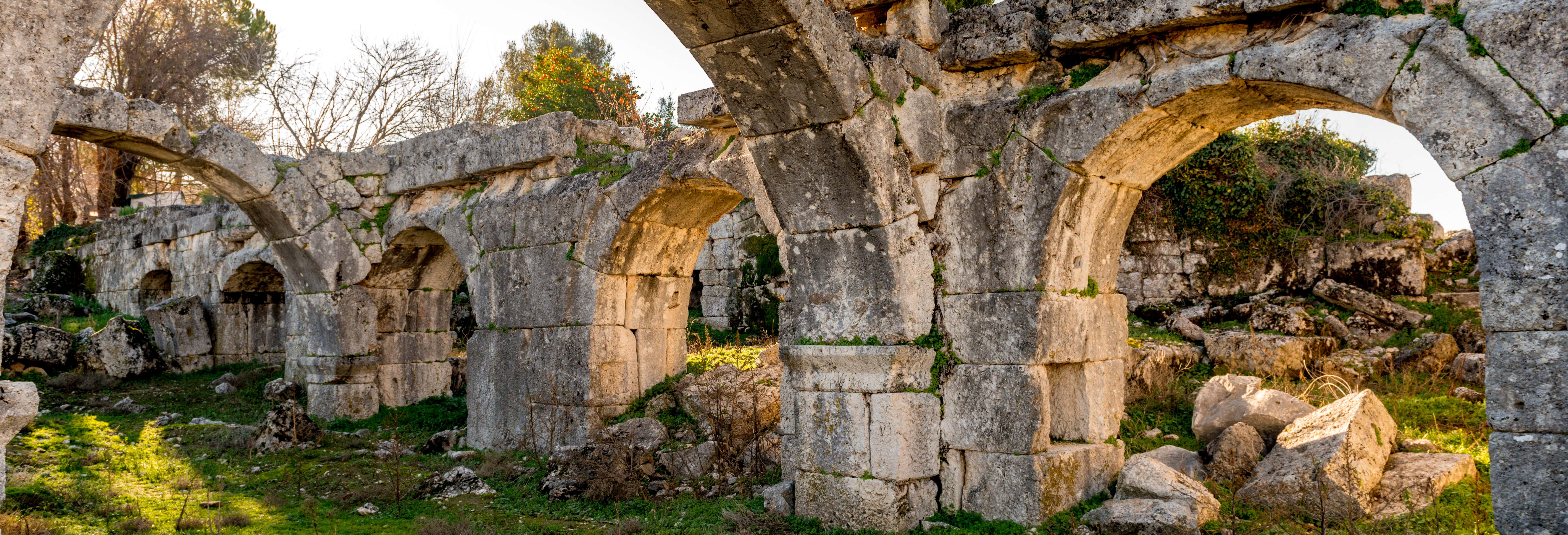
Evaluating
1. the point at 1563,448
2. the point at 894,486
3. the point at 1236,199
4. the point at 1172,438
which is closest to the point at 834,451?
the point at 894,486

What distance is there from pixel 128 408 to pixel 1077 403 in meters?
9.83

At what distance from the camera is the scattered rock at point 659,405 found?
7.69 meters

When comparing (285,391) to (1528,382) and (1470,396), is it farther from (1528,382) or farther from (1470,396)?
(1470,396)

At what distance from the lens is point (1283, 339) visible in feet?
26.3

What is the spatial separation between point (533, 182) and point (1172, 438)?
5489 mm

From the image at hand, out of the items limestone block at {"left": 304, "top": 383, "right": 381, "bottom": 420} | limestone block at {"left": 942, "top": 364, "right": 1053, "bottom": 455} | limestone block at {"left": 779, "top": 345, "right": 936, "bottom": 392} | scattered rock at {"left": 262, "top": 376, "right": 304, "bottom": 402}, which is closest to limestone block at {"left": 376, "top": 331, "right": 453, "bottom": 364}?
limestone block at {"left": 304, "top": 383, "right": 381, "bottom": 420}

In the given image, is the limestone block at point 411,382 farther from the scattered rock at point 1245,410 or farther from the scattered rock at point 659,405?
the scattered rock at point 1245,410

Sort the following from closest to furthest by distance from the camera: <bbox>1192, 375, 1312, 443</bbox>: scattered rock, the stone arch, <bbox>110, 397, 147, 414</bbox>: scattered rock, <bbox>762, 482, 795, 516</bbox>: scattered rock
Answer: <bbox>762, 482, 795, 516</bbox>: scattered rock, <bbox>1192, 375, 1312, 443</bbox>: scattered rock, <bbox>110, 397, 147, 414</bbox>: scattered rock, the stone arch

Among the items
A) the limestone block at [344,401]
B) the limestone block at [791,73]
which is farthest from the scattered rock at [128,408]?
the limestone block at [791,73]

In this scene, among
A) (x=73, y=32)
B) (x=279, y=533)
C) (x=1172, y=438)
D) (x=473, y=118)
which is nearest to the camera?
(x=73, y=32)

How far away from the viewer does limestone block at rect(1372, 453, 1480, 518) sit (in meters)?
4.61

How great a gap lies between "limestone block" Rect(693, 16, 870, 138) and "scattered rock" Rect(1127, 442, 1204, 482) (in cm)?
262

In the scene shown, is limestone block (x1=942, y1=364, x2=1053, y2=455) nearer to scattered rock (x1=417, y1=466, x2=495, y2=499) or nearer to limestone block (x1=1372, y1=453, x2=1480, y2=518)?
limestone block (x1=1372, y1=453, x2=1480, y2=518)

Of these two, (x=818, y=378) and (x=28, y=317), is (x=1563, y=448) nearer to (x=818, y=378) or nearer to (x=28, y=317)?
(x=818, y=378)
